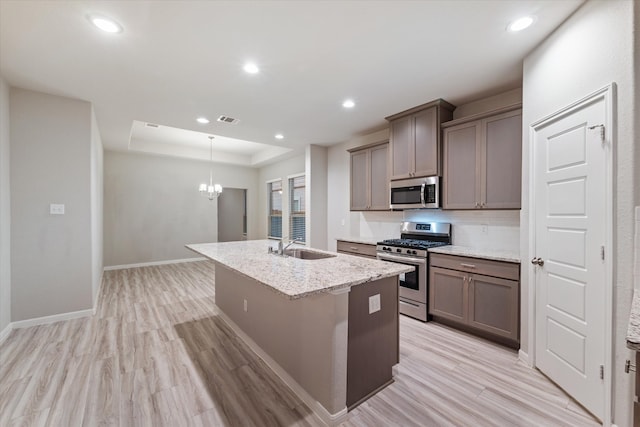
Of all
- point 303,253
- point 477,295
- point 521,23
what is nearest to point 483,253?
point 477,295

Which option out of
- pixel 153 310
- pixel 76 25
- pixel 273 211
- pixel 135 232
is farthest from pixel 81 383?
pixel 273 211

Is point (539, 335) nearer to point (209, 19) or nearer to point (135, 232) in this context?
point (209, 19)

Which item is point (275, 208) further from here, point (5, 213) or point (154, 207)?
point (5, 213)

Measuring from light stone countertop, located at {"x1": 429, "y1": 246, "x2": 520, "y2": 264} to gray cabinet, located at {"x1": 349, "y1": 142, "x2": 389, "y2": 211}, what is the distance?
1.19 metres

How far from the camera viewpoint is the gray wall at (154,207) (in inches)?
239

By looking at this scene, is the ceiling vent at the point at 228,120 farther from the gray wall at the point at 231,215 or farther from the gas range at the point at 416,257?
the gray wall at the point at 231,215

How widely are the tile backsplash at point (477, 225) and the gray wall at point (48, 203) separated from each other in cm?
433

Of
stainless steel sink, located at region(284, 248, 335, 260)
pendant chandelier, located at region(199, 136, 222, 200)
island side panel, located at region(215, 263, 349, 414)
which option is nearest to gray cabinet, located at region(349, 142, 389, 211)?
stainless steel sink, located at region(284, 248, 335, 260)

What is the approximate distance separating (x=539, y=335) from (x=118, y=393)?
3306mm

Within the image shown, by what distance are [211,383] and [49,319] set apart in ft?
8.62

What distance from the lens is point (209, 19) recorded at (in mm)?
1929

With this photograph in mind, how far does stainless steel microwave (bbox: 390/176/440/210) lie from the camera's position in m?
3.37

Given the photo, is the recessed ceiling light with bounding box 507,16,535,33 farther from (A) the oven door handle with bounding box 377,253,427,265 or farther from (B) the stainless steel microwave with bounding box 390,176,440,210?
(A) the oven door handle with bounding box 377,253,427,265

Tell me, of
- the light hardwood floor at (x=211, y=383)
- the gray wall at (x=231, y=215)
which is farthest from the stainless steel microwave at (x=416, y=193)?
the gray wall at (x=231, y=215)
